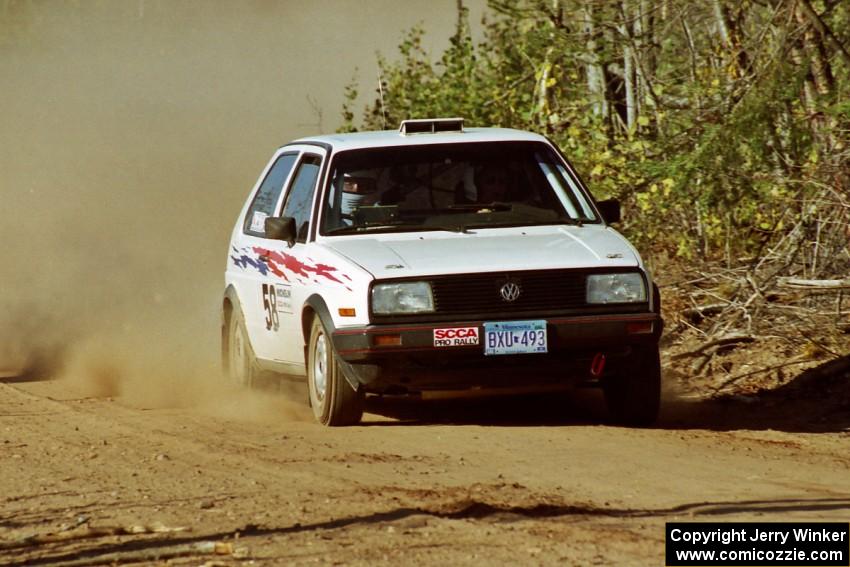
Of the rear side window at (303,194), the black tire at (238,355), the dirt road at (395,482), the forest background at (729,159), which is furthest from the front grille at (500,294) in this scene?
the forest background at (729,159)

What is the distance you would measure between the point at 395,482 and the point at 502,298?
1.80m

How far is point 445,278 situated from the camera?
8.57 metres

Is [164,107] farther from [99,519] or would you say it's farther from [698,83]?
[99,519]

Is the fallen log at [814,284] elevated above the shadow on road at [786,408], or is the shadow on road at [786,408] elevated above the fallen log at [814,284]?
the fallen log at [814,284]

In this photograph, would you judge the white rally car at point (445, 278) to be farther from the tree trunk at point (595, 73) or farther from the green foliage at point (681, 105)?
the tree trunk at point (595, 73)

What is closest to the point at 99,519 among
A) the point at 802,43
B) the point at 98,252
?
the point at 802,43

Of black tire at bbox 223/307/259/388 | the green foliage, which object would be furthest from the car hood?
the green foliage

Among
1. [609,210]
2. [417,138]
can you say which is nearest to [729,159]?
[609,210]

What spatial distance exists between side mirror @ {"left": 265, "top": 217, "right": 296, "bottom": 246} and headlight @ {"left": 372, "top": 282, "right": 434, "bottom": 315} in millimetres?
1281

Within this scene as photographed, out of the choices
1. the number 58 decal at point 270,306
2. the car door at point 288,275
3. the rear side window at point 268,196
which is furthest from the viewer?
the rear side window at point 268,196

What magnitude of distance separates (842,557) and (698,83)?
7.44m

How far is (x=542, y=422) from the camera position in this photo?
9352 millimetres
